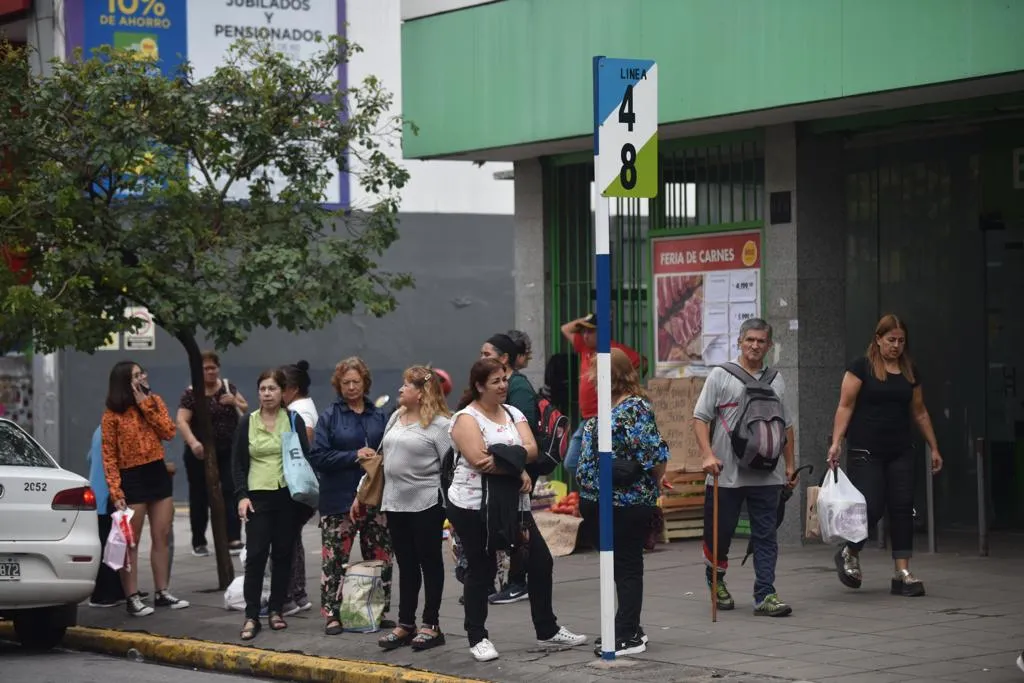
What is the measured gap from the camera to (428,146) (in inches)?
622

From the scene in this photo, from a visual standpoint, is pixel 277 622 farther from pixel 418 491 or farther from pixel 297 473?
pixel 418 491

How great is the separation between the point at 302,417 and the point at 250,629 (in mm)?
→ 1447

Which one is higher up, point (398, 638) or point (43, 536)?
point (43, 536)

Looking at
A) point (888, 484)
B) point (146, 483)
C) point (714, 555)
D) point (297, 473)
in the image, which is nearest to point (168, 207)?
point (146, 483)

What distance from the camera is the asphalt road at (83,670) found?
973 cm

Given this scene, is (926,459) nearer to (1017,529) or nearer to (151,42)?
(1017,529)

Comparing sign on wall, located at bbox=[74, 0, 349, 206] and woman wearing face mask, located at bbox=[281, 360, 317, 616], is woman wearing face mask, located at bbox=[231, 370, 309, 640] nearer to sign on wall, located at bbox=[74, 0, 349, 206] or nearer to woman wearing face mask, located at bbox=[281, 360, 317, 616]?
woman wearing face mask, located at bbox=[281, 360, 317, 616]

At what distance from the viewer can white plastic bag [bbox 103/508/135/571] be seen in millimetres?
11461

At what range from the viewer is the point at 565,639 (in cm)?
955

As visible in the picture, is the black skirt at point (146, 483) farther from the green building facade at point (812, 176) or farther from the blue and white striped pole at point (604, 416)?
the green building facade at point (812, 176)

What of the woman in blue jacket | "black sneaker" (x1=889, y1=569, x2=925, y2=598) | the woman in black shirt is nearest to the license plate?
the woman in blue jacket

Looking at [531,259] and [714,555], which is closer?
[714,555]

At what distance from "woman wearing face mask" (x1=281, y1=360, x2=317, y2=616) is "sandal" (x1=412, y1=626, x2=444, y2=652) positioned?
1.60m

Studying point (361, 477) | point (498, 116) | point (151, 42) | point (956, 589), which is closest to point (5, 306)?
point (361, 477)
